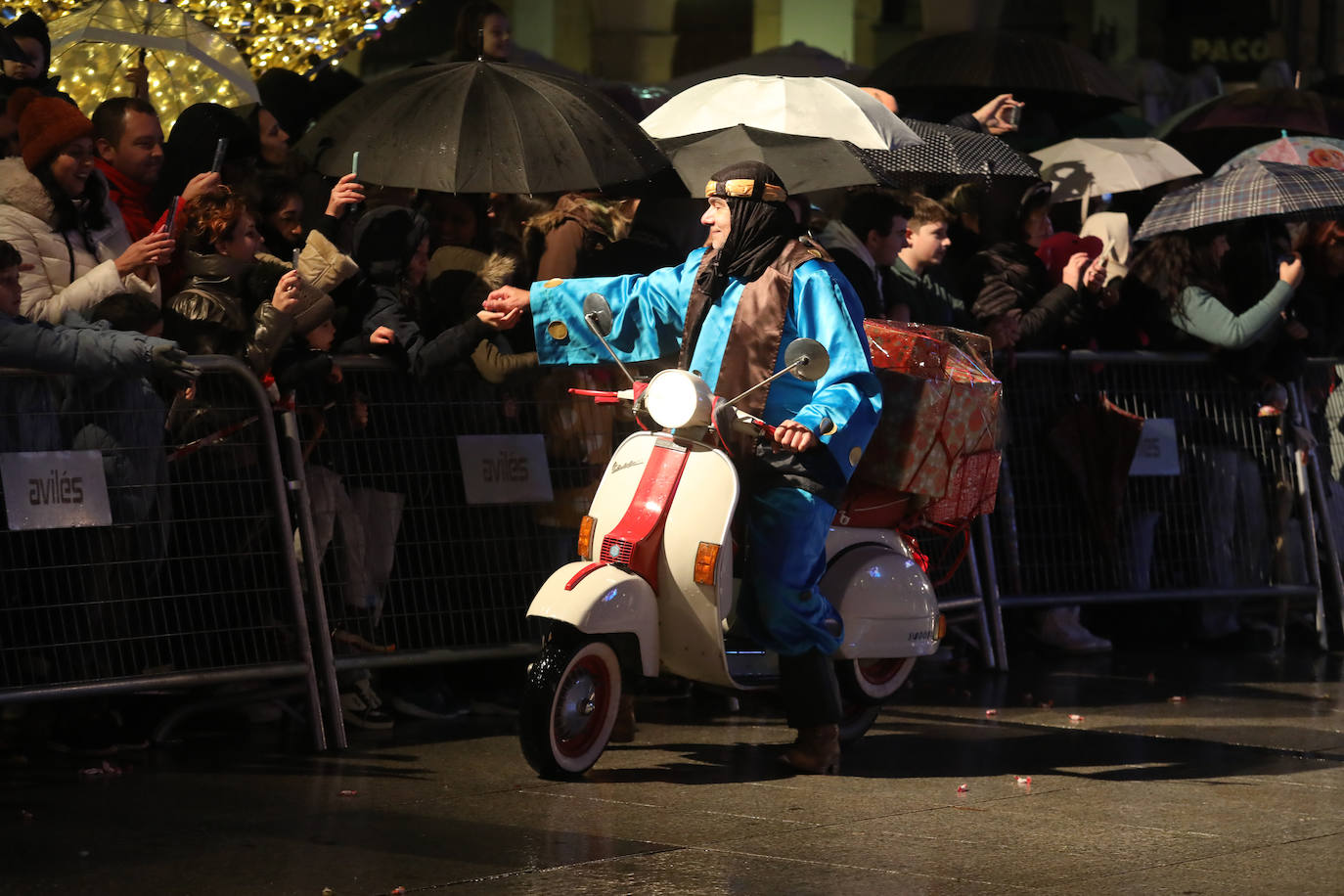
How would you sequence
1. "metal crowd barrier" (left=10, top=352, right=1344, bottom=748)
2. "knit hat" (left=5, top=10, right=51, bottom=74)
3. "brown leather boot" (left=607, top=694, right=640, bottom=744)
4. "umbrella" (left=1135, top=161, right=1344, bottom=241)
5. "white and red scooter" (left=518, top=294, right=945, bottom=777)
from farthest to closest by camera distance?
"umbrella" (left=1135, top=161, right=1344, bottom=241) < "knit hat" (left=5, top=10, right=51, bottom=74) < "brown leather boot" (left=607, top=694, right=640, bottom=744) < "metal crowd barrier" (left=10, top=352, right=1344, bottom=748) < "white and red scooter" (left=518, top=294, right=945, bottom=777)

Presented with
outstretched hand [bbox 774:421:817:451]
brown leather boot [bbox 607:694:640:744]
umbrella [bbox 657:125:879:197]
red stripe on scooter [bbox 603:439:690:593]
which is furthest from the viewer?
umbrella [bbox 657:125:879:197]

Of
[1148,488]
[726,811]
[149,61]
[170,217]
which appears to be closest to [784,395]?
[726,811]

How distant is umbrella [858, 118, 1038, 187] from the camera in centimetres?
946

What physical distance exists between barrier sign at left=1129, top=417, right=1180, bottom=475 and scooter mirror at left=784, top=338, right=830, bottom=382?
4282 mm

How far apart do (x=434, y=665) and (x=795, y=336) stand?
227 cm

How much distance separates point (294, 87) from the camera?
10055 millimetres

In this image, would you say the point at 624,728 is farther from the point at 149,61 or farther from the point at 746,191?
the point at 149,61

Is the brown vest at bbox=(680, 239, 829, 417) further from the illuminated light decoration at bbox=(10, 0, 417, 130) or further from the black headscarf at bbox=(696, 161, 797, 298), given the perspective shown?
the illuminated light decoration at bbox=(10, 0, 417, 130)

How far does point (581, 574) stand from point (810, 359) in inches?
41.6

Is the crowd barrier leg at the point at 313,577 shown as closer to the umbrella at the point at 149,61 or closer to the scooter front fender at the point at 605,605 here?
the scooter front fender at the point at 605,605

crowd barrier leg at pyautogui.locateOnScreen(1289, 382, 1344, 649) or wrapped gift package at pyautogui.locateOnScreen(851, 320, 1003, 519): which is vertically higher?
wrapped gift package at pyautogui.locateOnScreen(851, 320, 1003, 519)

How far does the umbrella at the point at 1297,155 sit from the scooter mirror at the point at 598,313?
461cm

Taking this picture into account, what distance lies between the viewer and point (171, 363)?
6.88 meters

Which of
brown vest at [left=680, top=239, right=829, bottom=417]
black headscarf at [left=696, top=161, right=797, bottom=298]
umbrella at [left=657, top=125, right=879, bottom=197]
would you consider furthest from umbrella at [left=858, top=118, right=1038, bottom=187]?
brown vest at [left=680, top=239, right=829, bottom=417]
